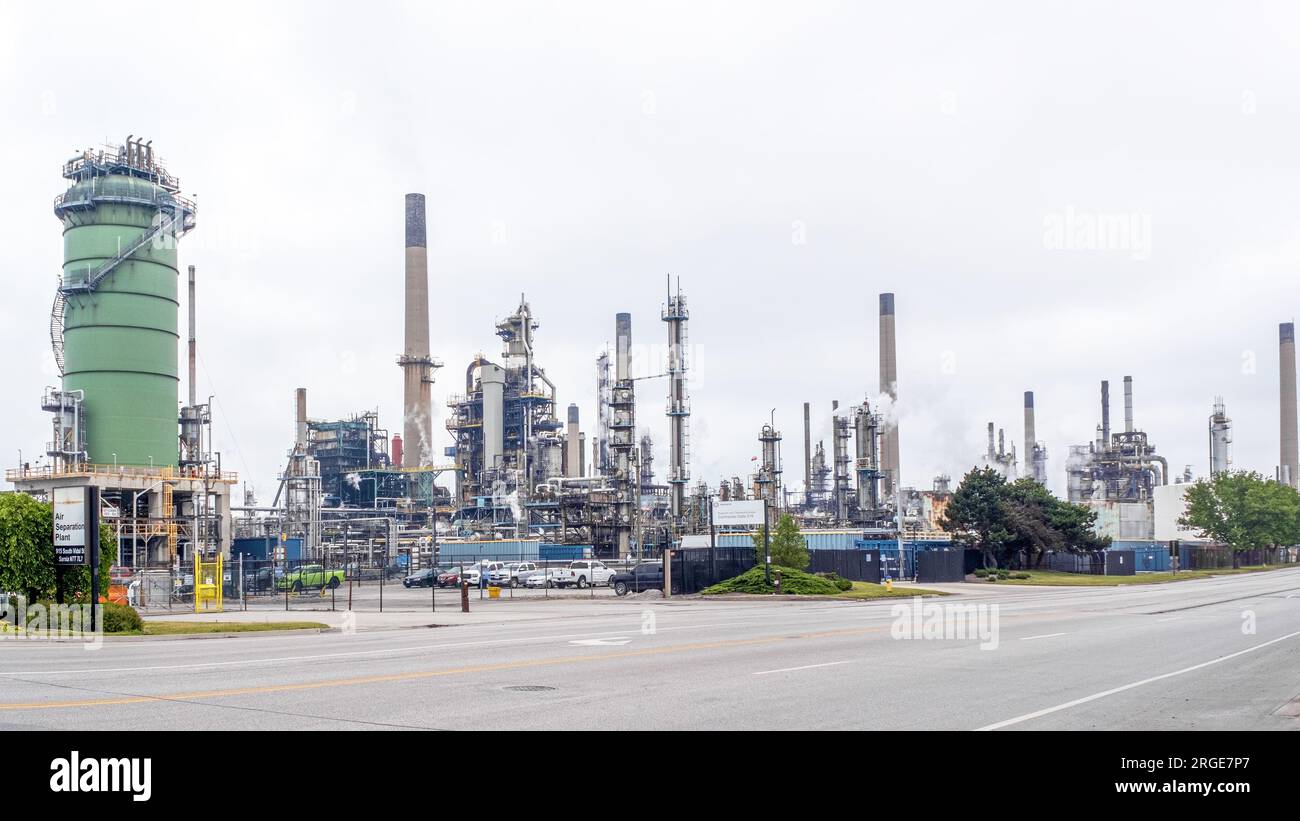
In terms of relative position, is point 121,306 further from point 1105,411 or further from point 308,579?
point 1105,411

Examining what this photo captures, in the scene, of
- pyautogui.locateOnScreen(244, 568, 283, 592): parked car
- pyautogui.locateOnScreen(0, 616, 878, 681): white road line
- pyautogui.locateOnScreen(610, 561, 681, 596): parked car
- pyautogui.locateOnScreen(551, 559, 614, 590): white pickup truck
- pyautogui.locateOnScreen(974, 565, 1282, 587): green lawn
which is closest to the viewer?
pyautogui.locateOnScreen(0, 616, 878, 681): white road line

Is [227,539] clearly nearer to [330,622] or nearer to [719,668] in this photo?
[330,622]

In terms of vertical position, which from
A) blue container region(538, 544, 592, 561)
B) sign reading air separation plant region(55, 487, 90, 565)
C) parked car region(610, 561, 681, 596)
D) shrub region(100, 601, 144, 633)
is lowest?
blue container region(538, 544, 592, 561)

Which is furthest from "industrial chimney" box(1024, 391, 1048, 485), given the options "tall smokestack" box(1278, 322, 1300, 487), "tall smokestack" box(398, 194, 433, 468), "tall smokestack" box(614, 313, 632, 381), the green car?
the green car

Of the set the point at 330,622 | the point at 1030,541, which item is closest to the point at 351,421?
the point at 1030,541

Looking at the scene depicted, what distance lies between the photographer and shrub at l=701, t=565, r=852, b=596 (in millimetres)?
52656

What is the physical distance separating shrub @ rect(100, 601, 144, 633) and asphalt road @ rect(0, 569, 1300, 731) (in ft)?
7.87

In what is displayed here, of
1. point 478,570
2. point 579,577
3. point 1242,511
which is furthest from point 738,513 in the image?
point 1242,511

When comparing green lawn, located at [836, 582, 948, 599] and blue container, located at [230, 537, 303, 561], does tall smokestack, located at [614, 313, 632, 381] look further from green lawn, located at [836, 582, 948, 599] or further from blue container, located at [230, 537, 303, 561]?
green lawn, located at [836, 582, 948, 599]

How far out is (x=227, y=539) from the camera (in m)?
82.2

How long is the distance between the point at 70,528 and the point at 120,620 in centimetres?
253

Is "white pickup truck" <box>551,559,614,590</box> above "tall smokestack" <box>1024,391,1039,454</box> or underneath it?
underneath

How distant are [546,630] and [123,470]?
53.4 m

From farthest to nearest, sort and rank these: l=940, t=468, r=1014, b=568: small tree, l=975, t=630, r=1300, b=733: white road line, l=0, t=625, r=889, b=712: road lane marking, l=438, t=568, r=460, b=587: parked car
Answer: l=940, t=468, r=1014, b=568: small tree, l=438, t=568, r=460, b=587: parked car, l=0, t=625, r=889, b=712: road lane marking, l=975, t=630, r=1300, b=733: white road line
